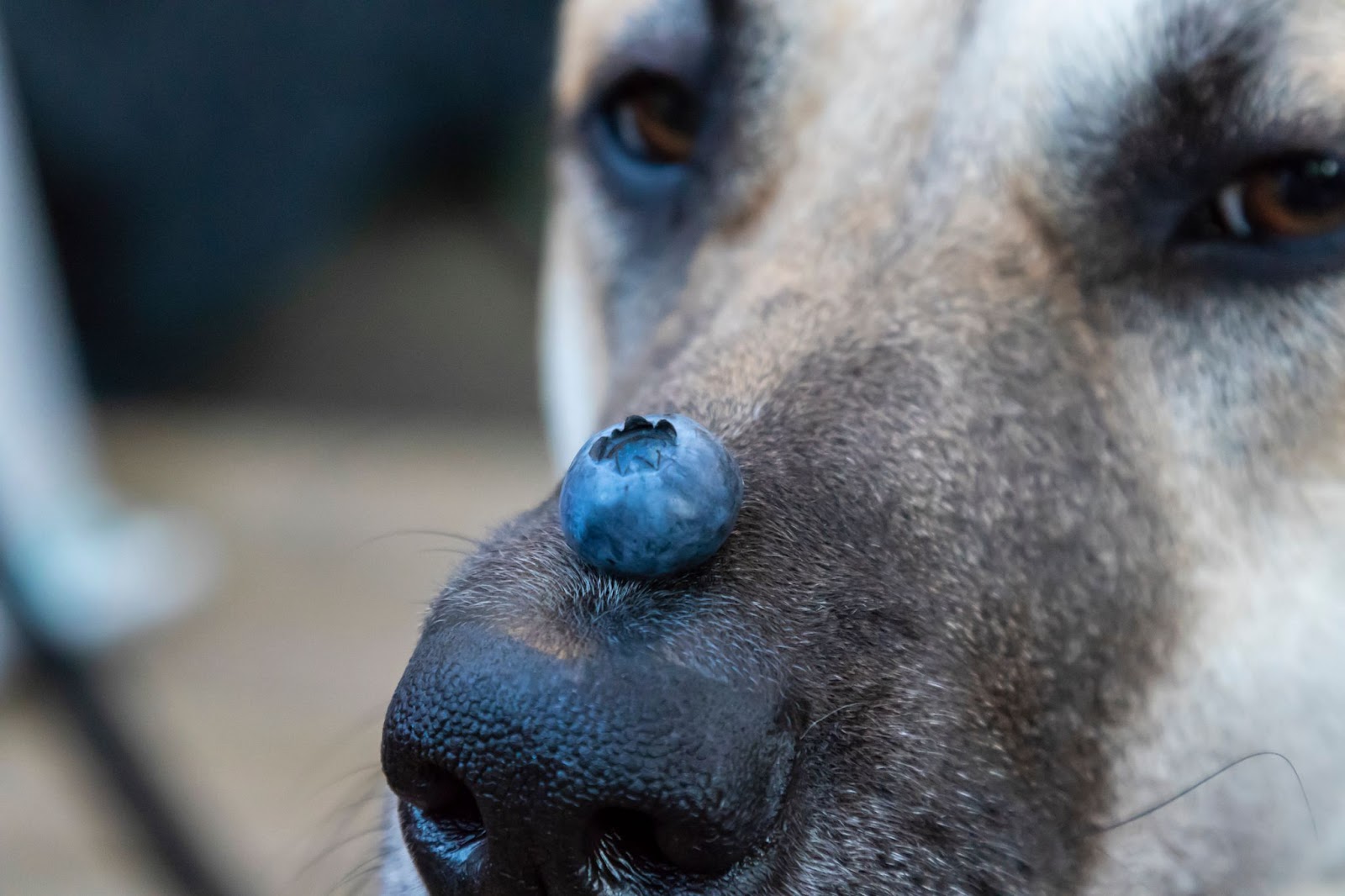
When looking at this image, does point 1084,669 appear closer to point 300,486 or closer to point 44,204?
point 300,486

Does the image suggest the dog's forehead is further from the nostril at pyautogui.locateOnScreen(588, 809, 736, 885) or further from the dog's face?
the nostril at pyautogui.locateOnScreen(588, 809, 736, 885)

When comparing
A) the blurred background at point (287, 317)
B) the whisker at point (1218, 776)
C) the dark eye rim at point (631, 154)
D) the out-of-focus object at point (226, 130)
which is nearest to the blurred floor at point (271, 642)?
the blurred background at point (287, 317)

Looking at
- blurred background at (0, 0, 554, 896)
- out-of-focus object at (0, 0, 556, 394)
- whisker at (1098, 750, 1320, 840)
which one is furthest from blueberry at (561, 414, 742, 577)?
out-of-focus object at (0, 0, 556, 394)

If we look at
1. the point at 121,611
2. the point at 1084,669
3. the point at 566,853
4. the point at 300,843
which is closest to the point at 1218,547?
the point at 1084,669

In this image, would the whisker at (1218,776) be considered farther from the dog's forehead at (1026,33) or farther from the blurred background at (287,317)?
the blurred background at (287,317)

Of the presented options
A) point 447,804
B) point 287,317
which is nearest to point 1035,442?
point 447,804

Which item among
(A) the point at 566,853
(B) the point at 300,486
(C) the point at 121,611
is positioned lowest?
(A) the point at 566,853

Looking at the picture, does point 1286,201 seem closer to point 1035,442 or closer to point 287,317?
point 1035,442
